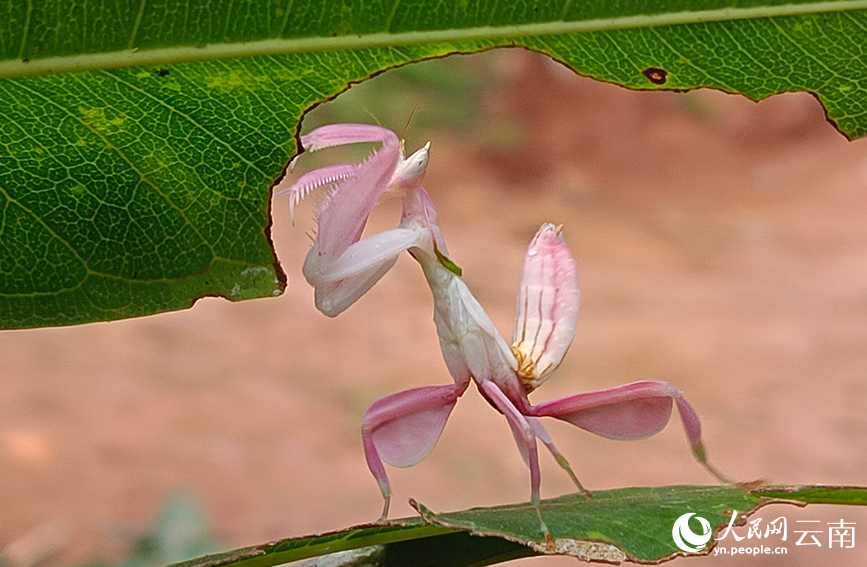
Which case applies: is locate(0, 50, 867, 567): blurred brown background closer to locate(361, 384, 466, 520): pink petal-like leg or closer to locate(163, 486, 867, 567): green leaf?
locate(361, 384, 466, 520): pink petal-like leg

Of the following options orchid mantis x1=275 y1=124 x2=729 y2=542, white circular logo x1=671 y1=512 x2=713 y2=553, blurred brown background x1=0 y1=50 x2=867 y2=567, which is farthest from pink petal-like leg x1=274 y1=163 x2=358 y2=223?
blurred brown background x1=0 y1=50 x2=867 y2=567

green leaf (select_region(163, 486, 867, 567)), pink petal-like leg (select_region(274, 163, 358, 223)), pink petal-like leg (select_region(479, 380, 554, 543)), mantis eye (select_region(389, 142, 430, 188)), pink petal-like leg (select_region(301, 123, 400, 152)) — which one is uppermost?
pink petal-like leg (select_region(301, 123, 400, 152))

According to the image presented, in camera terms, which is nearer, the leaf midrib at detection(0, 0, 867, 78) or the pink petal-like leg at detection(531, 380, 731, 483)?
the leaf midrib at detection(0, 0, 867, 78)

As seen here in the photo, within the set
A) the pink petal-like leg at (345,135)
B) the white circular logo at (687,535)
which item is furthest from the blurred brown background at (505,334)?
the white circular logo at (687,535)

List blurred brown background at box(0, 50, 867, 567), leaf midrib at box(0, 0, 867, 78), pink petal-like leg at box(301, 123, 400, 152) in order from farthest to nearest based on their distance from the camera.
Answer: blurred brown background at box(0, 50, 867, 567) → pink petal-like leg at box(301, 123, 400, 152) → leaf midrib at box(0, 0, 867, 78)

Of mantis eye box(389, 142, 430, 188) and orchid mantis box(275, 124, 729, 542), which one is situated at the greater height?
mantis eye box(389, 142, 430, 188)

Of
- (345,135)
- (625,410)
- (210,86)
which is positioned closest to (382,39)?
(210,86)

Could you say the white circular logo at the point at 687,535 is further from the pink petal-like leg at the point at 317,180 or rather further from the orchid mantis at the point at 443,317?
the pink petal-like leg at the point at 317,180

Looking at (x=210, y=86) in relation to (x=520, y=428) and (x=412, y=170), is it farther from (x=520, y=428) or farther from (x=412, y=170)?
(x=520, y=428)
